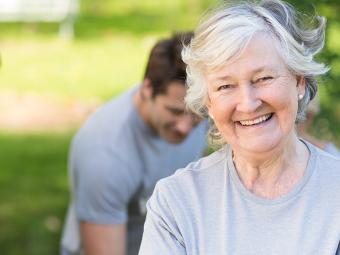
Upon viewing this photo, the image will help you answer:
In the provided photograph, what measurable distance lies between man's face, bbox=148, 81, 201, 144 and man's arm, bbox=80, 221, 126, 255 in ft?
1.47

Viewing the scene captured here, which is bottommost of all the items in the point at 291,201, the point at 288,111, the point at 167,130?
the point at 167,130

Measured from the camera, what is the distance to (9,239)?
6.40m

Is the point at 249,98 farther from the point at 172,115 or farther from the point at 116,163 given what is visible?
the point at 116,163

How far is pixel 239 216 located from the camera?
109 inches

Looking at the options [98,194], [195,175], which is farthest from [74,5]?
[195,175]

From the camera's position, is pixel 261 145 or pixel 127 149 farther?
pixel 127 149

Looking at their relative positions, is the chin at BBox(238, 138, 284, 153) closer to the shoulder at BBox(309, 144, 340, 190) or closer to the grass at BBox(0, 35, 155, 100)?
the shoulder at BBox(309, 144, 340, 190)

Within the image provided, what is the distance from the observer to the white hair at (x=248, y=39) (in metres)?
2.69

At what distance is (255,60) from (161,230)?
0.54 metres

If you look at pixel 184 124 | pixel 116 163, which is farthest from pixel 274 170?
pixel 116 163

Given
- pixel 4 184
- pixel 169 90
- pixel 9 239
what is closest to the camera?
pixel 169 90

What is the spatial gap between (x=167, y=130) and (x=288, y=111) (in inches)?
63.6

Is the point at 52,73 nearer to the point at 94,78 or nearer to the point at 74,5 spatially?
the point at 94,78

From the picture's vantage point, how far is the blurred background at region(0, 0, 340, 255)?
6332 millimetres
